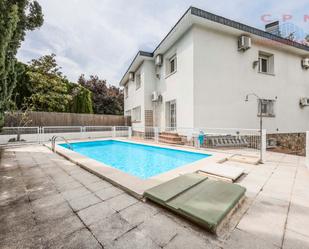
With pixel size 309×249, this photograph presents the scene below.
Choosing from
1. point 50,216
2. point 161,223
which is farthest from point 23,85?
point 161,223

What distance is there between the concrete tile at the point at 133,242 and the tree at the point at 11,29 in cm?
371

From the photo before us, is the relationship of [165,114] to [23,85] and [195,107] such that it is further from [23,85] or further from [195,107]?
[23,85]

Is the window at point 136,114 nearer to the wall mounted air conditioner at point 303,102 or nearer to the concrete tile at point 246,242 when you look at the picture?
the wall mounted air conditioner at point 303,102

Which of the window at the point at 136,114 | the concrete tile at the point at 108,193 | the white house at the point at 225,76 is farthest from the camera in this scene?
the window at the point at 136,114

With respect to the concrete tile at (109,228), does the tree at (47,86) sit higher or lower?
higher

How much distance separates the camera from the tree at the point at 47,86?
496 inches

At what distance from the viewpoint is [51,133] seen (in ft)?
36.3

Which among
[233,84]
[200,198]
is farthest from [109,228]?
[233,84]

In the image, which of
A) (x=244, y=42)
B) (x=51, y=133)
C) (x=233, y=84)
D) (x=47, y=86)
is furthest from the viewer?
(x=47, y=86)

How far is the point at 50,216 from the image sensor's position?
78.9 inches

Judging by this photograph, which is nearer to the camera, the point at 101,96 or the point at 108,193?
the point at 108,193

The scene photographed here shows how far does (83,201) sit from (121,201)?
23.4 inches

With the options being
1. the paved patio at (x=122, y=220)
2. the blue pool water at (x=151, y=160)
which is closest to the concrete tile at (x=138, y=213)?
the paved patio at (x=122, y=220)

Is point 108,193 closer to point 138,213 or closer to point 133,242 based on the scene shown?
point 138,213
